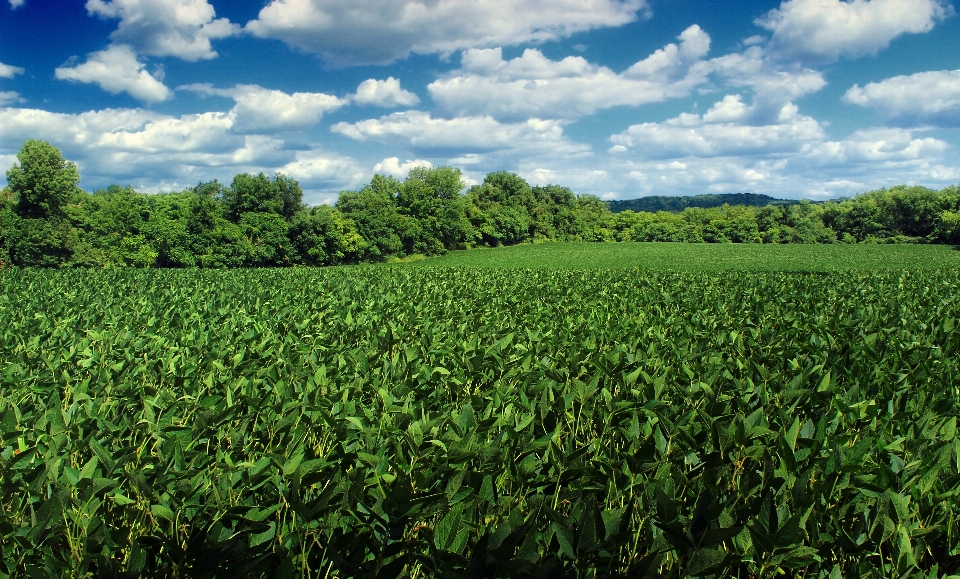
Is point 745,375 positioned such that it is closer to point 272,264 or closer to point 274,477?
point 274,477

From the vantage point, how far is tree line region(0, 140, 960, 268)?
5869cm

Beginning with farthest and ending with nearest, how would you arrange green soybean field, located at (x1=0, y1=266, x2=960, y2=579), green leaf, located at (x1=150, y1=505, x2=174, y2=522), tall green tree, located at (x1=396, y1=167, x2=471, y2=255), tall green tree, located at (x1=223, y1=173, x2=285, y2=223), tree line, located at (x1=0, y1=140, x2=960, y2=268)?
1. tall green tree, located at (x1=396, y1=167, x2=471, y2=255)
2. tall green tree, located at (x1=223, y1=173, x2=285, y2=223)
3. tree line, located at (x1=0, y1=140, x2=960, y2=268)
4. green leaf, located at (x1=150, y1=505, x2=174, y2=522)
5. green soybean field, located at (x1=0, y1=266, x2=960, y2=579)

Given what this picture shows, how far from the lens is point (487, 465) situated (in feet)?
11.1

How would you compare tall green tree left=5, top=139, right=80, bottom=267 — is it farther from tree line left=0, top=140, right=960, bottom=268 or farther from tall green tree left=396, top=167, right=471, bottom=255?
tall green tree left=396, top=167, right=471, bottom=255

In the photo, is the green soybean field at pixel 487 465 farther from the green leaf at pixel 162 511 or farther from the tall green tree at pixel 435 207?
the tall green tree at pixel 435 207

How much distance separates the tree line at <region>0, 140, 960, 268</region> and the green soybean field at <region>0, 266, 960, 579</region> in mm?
55401

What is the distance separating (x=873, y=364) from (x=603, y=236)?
381 feet

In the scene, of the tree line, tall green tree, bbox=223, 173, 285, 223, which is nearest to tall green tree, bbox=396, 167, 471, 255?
the tree line

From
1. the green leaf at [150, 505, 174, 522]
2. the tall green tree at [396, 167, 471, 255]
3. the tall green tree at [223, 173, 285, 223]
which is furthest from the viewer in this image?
the tall green tree at [396, 167, 471, 255]

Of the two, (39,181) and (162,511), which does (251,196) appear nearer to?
(39,181)

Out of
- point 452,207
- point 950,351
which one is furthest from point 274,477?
point 452,207

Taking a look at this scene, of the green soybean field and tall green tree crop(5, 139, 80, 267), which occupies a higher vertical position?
tall green tree crop(5, 139, 80, 267)

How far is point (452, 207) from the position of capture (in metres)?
80.6

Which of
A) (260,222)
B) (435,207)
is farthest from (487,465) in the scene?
(435,207)
